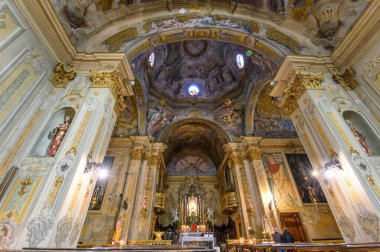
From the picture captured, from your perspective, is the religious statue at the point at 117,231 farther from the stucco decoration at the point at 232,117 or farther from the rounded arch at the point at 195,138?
the stucco decoration at the point at 232,117

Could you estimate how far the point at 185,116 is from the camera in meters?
16.6

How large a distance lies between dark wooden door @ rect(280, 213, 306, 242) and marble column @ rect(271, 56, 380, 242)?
666 cm

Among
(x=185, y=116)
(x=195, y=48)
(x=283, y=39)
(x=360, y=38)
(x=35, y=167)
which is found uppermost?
(x=195, y=48)

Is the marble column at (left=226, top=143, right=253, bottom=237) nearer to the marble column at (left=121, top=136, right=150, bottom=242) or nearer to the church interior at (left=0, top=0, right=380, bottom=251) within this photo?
the church interior at (left=0, top=0, right=380, bottom=251)

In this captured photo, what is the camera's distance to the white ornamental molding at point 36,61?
563 cm

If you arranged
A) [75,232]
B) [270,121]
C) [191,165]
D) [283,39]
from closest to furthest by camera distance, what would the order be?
[75,232], [283,39], [270,121], [191,165]

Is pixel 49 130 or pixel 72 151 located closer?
pixel 72 151

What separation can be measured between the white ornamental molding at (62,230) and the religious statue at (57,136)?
1727mm

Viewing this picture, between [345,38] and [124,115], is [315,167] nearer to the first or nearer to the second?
[345,38]

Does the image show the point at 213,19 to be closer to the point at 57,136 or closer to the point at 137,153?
the point at 57,136

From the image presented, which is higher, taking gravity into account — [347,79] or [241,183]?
[347,79]

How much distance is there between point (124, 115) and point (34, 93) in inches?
323

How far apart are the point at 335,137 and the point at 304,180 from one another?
8.32 meters

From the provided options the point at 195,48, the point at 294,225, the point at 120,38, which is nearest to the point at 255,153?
the point at 294,225
